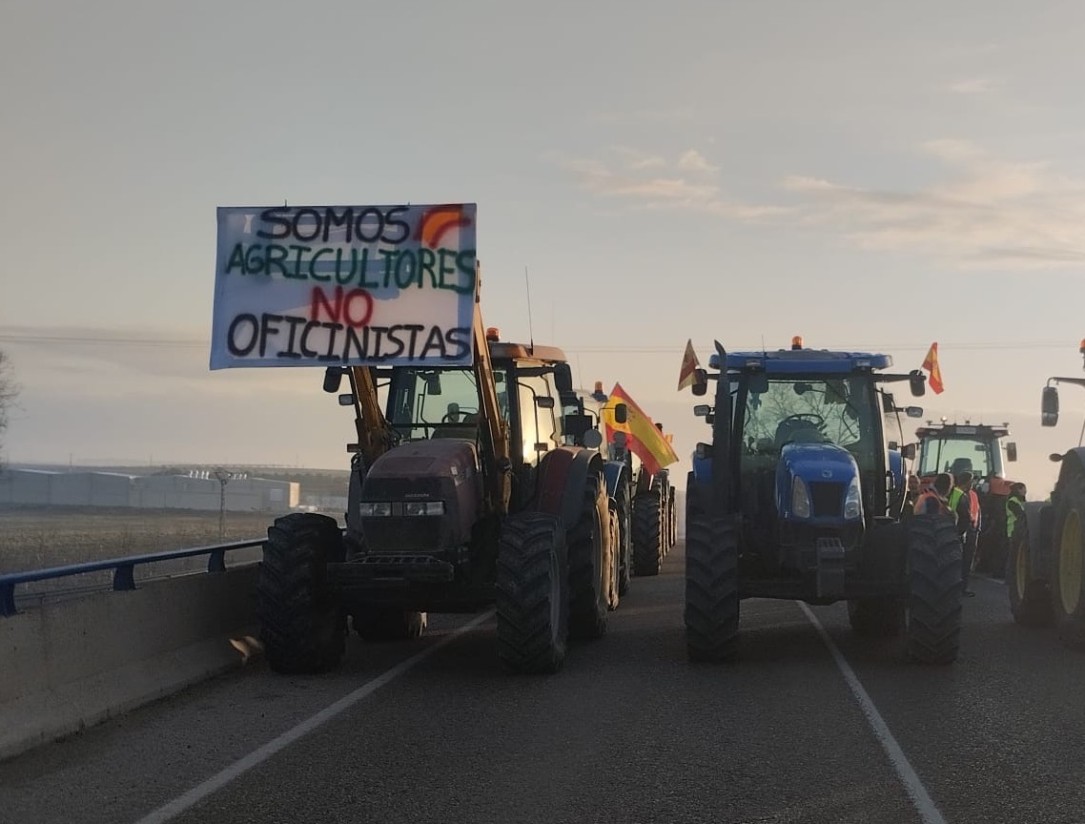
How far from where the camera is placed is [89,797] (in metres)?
7.65

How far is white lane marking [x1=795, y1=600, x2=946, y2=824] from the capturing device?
739 centimetres

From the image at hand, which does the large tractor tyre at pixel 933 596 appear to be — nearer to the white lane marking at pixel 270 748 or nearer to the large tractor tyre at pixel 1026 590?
the large tractor tyre at pixel 1026 590

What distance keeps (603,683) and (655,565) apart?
47.3ft

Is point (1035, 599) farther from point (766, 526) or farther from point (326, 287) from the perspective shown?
point (326, 287)

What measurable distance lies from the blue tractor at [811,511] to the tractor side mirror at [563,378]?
1350 mm

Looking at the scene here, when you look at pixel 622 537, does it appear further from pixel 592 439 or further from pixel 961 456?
pixel 961 456

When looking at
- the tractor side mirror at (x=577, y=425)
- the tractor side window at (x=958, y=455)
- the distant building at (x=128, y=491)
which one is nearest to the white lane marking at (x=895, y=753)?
the tractor side mirror at (x=577, y=425)

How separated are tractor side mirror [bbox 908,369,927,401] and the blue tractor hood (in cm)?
90

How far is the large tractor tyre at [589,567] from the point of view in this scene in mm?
13875

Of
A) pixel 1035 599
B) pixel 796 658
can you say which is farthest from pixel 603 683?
pixel 1035 599

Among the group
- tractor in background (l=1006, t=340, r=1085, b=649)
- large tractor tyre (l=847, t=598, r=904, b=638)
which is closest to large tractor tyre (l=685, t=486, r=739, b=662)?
large tractor tyre (l=847, t=598, r=904, b=638)

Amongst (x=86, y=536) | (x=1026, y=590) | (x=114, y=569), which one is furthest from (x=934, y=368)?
(x=86, y=536)

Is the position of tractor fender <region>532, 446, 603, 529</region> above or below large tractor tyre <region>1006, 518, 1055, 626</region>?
above

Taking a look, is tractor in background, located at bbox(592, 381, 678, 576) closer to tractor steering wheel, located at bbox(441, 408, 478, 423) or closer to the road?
tractor steering wheel, located at bbox(441, 408, 478, 423)
